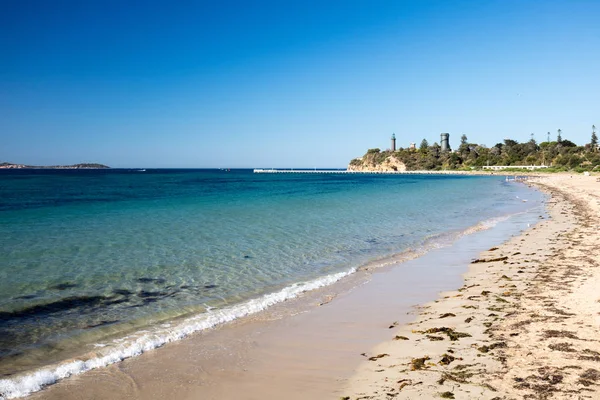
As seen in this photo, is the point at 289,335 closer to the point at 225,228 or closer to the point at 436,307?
the point at 436,307

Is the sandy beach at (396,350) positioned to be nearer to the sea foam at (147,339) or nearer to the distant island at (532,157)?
the sea foam at (147,339)

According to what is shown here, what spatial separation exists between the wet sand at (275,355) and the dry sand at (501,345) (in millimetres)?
474

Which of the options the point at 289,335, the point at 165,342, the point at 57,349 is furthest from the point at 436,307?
the point at 57,349

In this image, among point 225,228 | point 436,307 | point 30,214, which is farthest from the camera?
point 30,214

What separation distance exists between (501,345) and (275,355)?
11.2 ft

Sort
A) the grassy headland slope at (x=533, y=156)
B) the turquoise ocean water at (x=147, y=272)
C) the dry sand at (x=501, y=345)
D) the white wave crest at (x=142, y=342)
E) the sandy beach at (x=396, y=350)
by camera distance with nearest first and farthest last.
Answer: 1. the dry sand at (x=501, y=345)
2. the sandy beach at (x=396, y=350)
3. the white wave crest at (x=142, y=342)
4. the turquoise ocean water at (x=147, y=272)
5. the grassy headland slope at (x=533, y=156)

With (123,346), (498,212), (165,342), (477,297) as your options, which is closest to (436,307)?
(477,297)

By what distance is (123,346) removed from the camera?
679 centimetres

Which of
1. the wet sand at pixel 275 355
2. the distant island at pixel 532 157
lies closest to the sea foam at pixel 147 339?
the wet sand at pixel 275 355

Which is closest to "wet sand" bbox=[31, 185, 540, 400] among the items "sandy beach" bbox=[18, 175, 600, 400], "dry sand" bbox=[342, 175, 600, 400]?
"sandy beach" bbox=[18, 175, 600, 400]

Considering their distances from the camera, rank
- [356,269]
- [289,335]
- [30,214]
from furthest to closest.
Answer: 1. [30,214]
2. [356,269]
3. [289,335]

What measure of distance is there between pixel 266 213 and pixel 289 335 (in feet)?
71.7

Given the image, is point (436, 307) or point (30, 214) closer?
point (436, 307)

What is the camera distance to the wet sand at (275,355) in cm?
526
